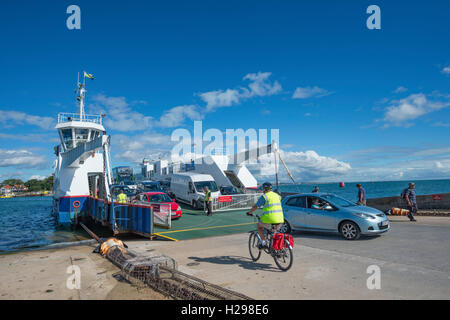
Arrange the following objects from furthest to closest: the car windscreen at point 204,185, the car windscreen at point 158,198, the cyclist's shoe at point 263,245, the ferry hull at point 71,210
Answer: the car windscreen at point 204,185, the ferry hull at point 71,210, the car windscreen at point 158,198, the cyclist's shoe at point 263,245

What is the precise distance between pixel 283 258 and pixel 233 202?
13.4 meters

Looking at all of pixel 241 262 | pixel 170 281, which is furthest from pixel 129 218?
pixel 170 281

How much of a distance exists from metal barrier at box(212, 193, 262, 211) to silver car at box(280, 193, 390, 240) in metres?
8.37

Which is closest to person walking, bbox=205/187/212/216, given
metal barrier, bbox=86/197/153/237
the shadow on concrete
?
metal barrier, bbox=86/197/153/237

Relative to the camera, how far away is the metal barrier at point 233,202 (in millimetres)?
18188

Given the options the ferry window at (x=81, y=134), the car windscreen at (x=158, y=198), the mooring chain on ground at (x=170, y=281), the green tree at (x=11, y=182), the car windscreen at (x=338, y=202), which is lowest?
the green tree at (x=11, y=182)

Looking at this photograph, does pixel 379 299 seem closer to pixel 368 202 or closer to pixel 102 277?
pixel 102 277

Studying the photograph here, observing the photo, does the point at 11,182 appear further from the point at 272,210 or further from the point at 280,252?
the point at 280,252

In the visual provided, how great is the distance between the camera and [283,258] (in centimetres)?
585

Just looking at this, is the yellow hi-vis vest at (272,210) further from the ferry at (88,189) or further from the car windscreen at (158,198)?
the car windscreen at (158,198)

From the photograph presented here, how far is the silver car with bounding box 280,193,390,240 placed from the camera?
27.8 feet

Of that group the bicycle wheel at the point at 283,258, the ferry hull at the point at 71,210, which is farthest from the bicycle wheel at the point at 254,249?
the ferry hull at the point at 71,210

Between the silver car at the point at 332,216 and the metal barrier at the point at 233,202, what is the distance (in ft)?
27.5

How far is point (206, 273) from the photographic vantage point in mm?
5848
